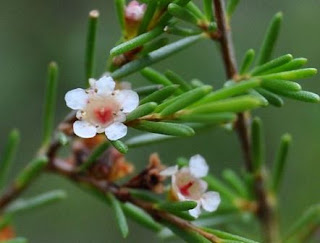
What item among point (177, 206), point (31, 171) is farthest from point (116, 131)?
point (31, 171)

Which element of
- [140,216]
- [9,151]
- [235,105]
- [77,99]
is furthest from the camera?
[9,151]

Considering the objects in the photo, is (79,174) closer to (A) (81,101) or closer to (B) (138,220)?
(B) (138,220)

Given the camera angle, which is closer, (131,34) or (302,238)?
(131,34)

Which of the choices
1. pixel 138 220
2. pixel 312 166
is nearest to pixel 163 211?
pixel 138 220

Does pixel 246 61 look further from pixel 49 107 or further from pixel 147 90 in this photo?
pixel 49 107

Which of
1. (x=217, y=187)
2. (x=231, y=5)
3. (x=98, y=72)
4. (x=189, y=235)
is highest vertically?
(x=231, y=5)

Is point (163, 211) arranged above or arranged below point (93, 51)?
below

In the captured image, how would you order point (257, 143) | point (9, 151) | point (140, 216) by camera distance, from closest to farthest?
1. point (140, 216)
2. point (257, 143)
3. point (9, 151)
